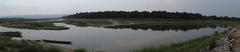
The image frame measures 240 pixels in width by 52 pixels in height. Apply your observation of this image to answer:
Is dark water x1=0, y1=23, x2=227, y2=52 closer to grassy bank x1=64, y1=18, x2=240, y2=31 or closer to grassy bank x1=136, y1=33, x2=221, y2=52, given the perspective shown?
grassy bank x1=136, y1=33, x2=221, y2=52

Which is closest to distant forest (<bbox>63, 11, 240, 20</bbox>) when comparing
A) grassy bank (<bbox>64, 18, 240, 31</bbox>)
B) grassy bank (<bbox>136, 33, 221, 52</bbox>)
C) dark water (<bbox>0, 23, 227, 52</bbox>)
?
grassy bank (<bbox>64, 18, 240, 31</bbox>)

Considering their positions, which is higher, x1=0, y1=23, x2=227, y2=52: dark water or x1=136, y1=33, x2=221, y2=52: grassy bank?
x1=136, y1=33, x2=221, y2=52: grassy bank

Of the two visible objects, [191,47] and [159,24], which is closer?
[191,47]

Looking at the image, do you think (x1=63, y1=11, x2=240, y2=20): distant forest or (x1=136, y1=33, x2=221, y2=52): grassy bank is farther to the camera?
(x1=63, y1=11, x2=240, y2=20): distant forest

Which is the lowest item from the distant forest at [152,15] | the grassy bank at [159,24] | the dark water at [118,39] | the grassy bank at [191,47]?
the distant forest at [152,15]

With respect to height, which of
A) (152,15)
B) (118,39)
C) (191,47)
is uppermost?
(191,47)

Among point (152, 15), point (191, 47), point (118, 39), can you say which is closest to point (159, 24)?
point (152, 15)

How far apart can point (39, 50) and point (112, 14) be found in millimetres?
109297

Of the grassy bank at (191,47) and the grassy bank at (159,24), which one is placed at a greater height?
the grassy bank at (191,47)

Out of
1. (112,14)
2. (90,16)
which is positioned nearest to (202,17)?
(112,14)

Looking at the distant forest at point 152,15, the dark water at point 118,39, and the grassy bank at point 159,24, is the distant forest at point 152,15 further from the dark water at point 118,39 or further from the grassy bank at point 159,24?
the dark water at point 118,39

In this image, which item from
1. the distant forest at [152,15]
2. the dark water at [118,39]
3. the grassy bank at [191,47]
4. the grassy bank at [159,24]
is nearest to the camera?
the grassy bank at [191,47]

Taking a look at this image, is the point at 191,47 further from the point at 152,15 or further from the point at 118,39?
the point at 152,15

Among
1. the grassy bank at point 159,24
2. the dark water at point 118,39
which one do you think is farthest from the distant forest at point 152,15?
the dark water at point 118,39
